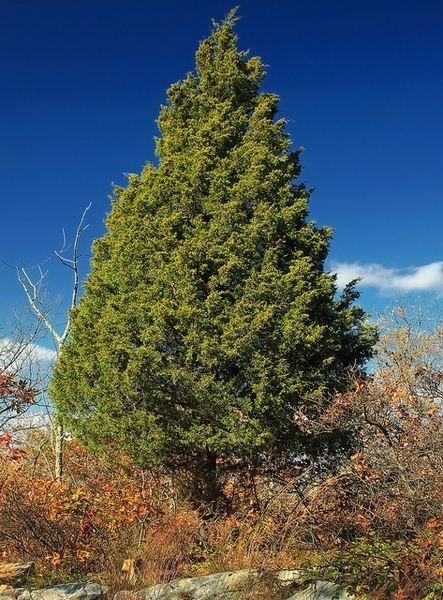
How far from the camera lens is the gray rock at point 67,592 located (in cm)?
552

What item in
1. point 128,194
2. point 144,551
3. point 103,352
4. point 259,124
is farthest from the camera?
point 128,194

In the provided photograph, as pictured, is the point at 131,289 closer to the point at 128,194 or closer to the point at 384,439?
the point at 128,194

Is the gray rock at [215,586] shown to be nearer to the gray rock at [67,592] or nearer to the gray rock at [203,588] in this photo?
the gray rock at [203,588]

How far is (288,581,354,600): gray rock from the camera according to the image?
505cm

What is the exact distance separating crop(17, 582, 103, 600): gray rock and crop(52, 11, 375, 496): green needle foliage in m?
1.91

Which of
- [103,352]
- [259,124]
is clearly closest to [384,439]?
[103,352]

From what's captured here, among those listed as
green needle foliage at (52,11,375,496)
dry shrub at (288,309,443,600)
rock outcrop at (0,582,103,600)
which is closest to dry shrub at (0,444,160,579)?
rock outcrop at (0,582,103,600)

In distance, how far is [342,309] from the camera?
8234 mm

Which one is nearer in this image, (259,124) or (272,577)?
(272,577)

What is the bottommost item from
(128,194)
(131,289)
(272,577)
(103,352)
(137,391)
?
(272,577)

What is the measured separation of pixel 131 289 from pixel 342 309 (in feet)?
9.90

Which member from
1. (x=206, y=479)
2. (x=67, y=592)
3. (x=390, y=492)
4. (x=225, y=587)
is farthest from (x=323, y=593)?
(x=206, y=479)

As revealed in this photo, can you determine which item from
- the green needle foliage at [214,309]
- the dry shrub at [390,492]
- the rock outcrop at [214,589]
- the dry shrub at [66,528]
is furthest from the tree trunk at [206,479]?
the rock outcrop at [214,589]

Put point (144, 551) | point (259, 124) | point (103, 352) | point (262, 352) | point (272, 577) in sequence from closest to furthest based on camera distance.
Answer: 1. point (272, 577)
2. point (144, 551)
3. point (262, 352)
4. point (103, 352)
5. point (259, 124)
